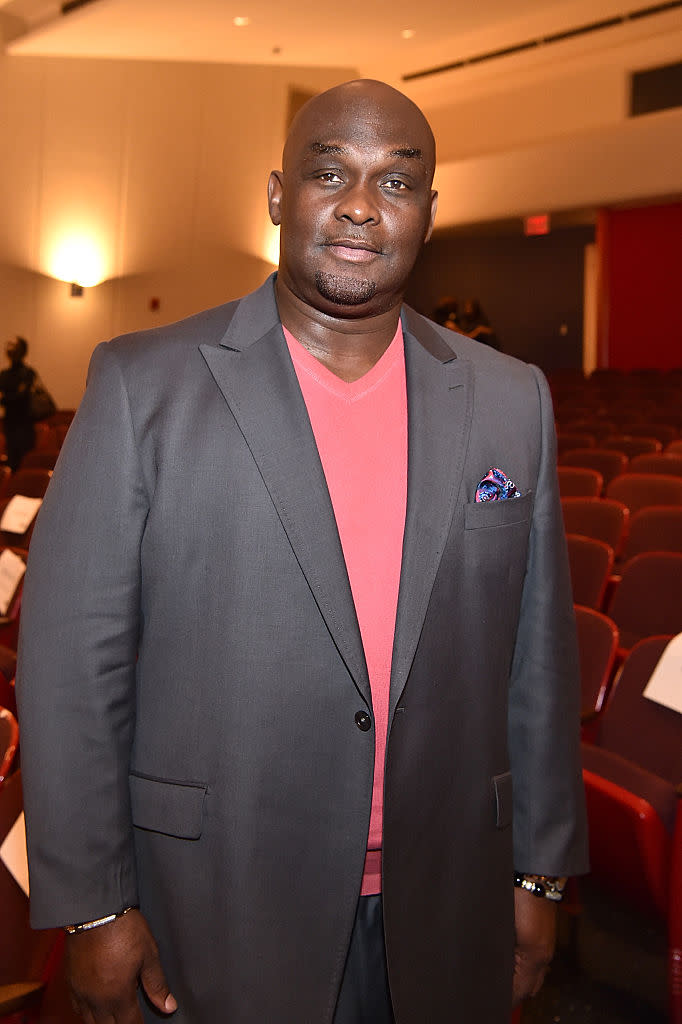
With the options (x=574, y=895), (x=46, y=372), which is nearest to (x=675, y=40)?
(x=46, y=372)

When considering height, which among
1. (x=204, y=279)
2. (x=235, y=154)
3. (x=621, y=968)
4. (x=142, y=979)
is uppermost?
(x=235, y=154)

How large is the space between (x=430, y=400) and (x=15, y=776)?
104 cm

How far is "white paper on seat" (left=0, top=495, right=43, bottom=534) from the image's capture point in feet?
13.8

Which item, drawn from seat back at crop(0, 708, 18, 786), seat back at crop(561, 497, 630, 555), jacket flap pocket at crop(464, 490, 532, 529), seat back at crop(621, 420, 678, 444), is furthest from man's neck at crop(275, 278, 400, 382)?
seat back at crop(621, 420, 678, 444)

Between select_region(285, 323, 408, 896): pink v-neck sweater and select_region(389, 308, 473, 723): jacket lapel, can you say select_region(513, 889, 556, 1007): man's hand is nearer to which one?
select_region(285, 323, 408, 896): pink v-neck sweater

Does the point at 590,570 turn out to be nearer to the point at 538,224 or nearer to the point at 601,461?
the point at 601,461

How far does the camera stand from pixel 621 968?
2328 millimetres

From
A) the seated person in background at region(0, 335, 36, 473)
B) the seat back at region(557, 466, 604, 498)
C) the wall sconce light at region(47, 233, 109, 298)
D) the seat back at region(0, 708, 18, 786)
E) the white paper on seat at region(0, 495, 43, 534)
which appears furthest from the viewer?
the wall sconce light at region(47, 233, 109, 298)

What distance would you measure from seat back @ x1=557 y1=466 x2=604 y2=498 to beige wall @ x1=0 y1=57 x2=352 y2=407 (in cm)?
871

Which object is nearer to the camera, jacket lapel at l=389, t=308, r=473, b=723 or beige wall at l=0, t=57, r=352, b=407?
jacket lapel at l=389, t=308, r=473, b=723

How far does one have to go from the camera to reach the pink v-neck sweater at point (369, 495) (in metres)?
1.14

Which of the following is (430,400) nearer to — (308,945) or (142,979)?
(308,945)

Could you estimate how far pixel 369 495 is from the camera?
1.16 metres

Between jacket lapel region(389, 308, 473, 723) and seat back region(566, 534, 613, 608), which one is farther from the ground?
jacket lapel region(389, 308, 473, 723)
